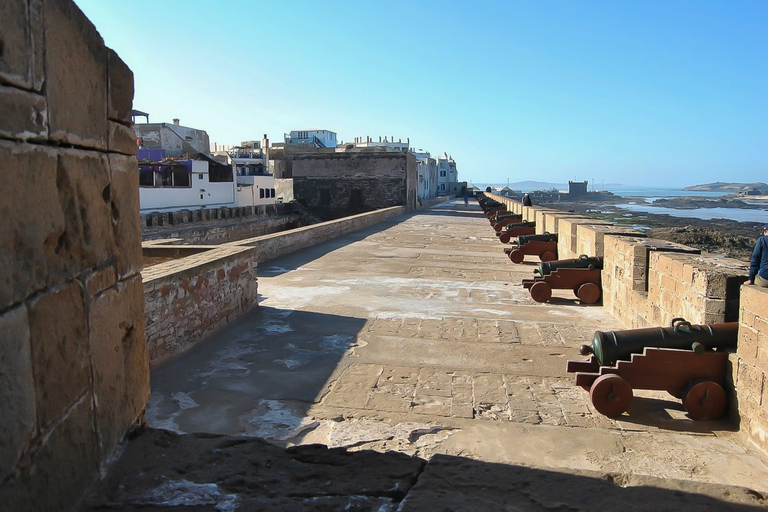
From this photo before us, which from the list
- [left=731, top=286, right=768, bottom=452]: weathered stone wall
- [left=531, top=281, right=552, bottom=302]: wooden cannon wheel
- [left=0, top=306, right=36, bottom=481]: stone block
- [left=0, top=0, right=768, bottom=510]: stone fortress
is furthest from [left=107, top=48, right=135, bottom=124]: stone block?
[left=531, top=281, right=552, bottom=302]: wooden cannon wheel

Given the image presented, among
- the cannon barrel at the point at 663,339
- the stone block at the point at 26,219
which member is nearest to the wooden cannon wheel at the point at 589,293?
the cannon barrel at the point at 663,339

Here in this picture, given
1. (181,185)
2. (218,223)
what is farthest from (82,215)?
(181,185)

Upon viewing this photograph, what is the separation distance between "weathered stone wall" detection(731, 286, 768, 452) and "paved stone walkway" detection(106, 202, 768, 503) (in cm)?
15

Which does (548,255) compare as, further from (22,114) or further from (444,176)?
(444,176)

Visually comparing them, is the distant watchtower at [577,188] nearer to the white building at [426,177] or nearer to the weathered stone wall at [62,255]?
the white building at [426,177]

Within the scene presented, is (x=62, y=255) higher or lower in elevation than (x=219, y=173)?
lower

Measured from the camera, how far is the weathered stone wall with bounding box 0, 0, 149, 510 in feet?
4.87

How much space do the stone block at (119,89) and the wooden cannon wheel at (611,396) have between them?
3413 millimetres

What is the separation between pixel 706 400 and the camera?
160 inches

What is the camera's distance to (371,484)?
212 centimetres

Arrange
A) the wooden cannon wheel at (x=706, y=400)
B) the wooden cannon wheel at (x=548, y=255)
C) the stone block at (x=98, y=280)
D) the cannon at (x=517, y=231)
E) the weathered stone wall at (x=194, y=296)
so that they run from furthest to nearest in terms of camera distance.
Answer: the cannon at (x=517, y=231)
the wooden cannon wheel at (x=548, y=255)
the weathered stone wall at (x=194, y=296)
the wooden cannon wheel at (x=706, y=400)
the stone block at (x=98, y=280)

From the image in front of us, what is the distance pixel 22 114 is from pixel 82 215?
437mm

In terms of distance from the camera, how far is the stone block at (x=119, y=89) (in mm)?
2173

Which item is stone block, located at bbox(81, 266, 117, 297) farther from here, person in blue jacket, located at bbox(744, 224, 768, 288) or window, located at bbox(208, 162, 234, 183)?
window, located at bbox(208, 162, 234, 183)
